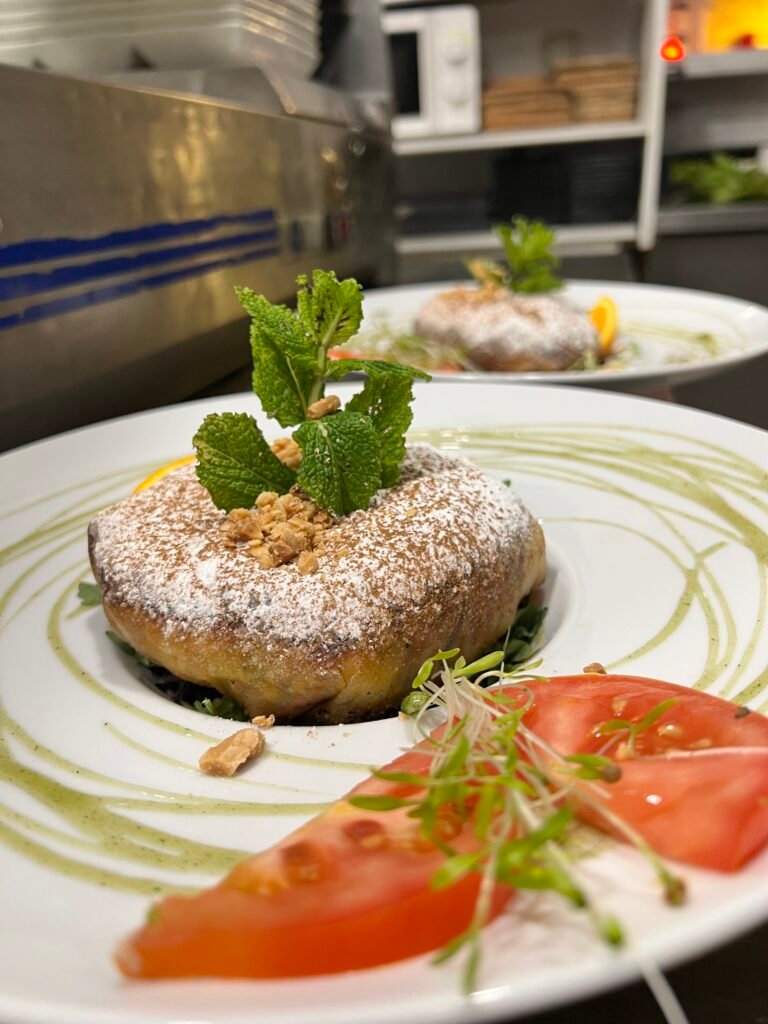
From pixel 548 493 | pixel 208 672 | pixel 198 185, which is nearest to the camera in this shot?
pixel 208 672

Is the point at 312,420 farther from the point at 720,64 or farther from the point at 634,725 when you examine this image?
the point at 720,64

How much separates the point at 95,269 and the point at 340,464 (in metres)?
0.60

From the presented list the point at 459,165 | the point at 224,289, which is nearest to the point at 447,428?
the point at 224,289

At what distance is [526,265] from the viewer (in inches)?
80.3

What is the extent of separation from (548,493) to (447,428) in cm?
25

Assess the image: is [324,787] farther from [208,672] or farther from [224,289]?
[224,289]

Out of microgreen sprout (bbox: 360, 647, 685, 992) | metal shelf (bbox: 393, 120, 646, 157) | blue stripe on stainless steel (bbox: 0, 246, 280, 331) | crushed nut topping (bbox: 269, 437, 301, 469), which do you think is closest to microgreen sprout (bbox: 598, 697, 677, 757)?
microgreen sprout (bbox: 360, 647, 685, 992)

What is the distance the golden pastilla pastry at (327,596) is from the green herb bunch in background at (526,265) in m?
1.32

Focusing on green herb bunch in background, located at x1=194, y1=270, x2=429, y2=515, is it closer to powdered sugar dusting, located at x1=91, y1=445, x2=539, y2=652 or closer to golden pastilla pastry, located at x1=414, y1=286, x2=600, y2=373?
powdered sugar dusting, located at x1=91, y1=445, x2=539, y2=652

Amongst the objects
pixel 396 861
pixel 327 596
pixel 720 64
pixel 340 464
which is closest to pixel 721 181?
pixel 720 64

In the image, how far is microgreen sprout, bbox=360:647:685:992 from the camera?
0.39 m

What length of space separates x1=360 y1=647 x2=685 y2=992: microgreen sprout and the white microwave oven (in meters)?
3.87

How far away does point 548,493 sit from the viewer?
100cm

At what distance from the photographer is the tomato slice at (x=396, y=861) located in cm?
38
